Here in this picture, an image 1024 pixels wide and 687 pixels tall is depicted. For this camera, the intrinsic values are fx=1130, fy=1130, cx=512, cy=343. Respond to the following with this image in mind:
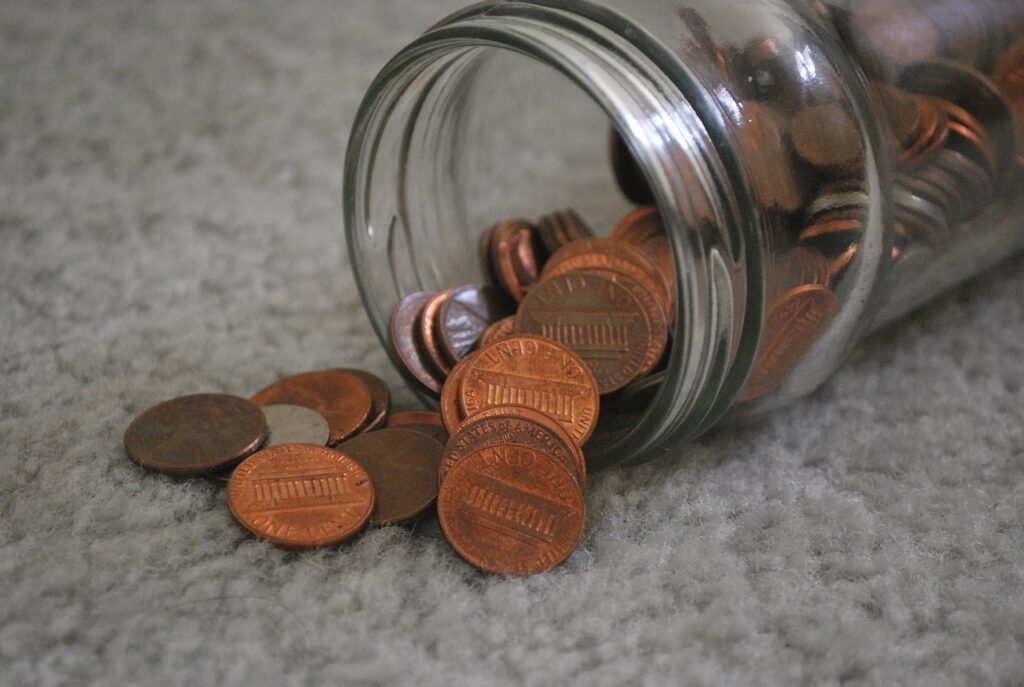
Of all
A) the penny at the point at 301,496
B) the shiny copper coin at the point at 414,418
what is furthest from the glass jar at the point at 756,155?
the penny at the point at 301,496

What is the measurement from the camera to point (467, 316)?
110 cm

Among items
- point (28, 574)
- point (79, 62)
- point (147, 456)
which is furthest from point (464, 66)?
point (79, 62)

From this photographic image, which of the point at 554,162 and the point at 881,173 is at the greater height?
the point at 881,173

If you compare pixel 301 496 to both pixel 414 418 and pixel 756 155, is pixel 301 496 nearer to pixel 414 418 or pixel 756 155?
pixel 414 418

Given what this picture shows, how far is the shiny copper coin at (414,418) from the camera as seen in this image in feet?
3.47

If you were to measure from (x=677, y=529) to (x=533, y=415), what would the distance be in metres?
0.17

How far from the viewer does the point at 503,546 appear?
0.88 metres

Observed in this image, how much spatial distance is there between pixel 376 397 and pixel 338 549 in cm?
21

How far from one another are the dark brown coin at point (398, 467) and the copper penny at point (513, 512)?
0.20 feet

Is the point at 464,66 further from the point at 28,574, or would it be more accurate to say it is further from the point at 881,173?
the point at 28,574

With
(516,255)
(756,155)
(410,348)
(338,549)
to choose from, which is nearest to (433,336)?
(410,348)

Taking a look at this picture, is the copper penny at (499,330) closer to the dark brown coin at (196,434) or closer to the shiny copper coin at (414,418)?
the shiny copper coin at (414,418)

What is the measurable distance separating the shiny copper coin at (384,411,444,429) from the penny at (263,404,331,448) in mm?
63

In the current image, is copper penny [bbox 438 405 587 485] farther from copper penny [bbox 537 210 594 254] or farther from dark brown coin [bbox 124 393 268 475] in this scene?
copper penny [bbox 537 210 594 254]
